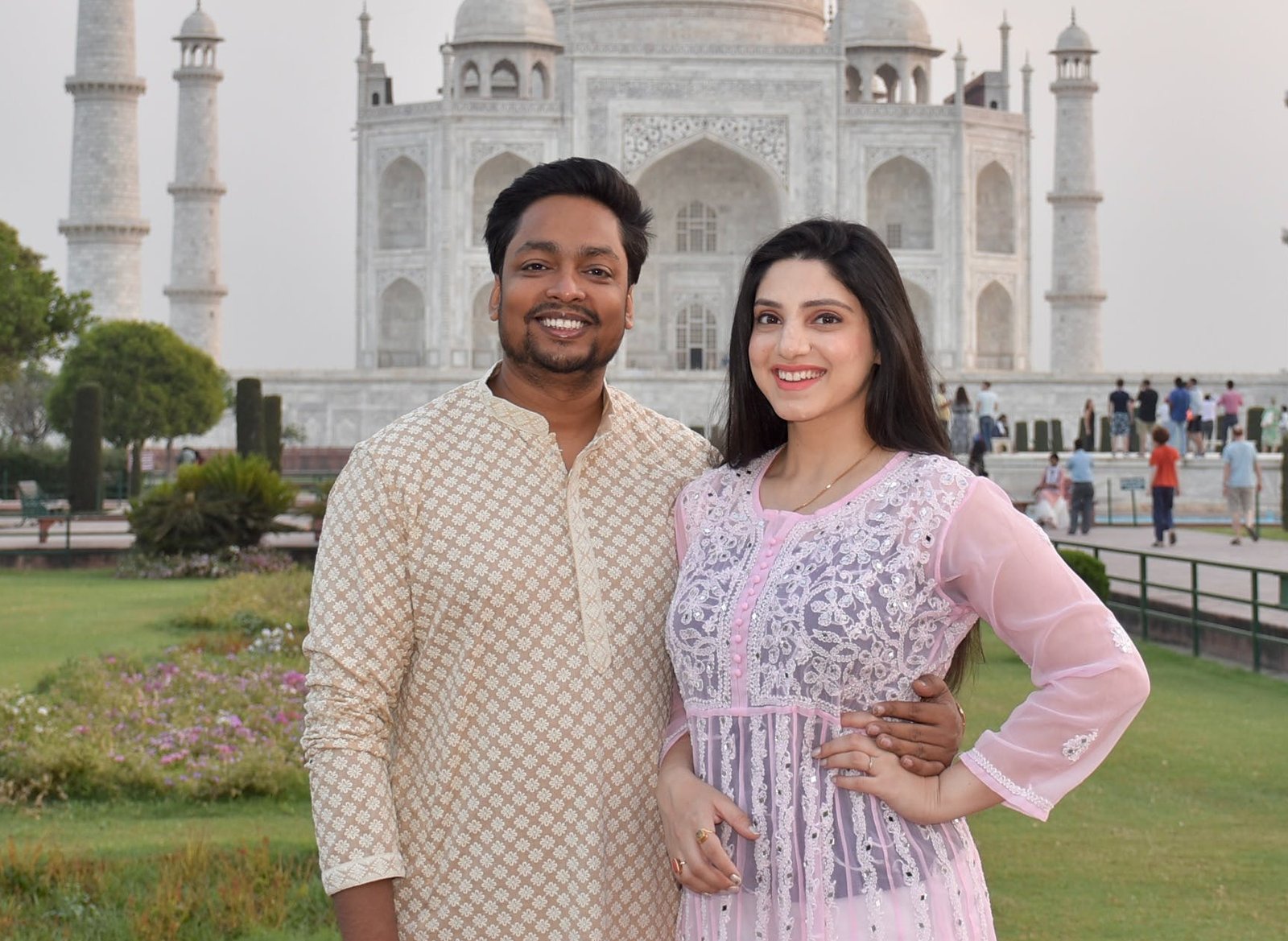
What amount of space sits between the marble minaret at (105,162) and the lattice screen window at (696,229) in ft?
27.9

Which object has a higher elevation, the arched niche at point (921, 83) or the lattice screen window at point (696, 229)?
the arched niche at point (921, 83)

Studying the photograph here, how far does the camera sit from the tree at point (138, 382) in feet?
74.3

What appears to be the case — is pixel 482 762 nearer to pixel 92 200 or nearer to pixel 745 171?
pixel 92 200

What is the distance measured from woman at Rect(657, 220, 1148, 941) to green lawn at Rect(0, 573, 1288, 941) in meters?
2.11

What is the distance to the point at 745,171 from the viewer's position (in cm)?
3108

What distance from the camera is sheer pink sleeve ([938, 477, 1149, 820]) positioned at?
1.91 metres

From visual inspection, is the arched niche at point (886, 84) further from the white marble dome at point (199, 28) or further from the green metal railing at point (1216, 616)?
the green metal railing at point (1216, 616)

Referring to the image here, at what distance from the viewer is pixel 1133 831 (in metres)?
4.98

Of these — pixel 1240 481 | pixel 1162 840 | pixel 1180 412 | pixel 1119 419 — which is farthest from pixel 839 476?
pixel 1119 419

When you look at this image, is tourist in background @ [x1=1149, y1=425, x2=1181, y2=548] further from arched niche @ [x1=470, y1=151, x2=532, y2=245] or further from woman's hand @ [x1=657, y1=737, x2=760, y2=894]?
arched niche @ [x1=470, y1=151, x2=532, y2=245]

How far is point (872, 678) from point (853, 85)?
3200 centimetres

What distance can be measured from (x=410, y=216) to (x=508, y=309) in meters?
28.7

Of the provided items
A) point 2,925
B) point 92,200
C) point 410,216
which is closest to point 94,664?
point 2,925

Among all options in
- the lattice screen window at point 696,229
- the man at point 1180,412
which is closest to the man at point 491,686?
the man at point 1180,412
